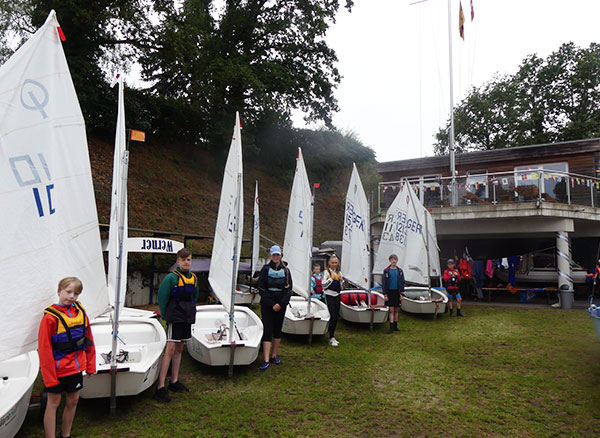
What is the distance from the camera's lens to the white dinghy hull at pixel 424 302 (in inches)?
388

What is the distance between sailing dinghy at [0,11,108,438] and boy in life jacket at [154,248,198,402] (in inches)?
46.1

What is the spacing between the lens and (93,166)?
15.9 m

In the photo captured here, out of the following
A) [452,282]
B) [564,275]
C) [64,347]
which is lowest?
[64,347]

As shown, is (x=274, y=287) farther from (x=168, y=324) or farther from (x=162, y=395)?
(x=162, y=395)

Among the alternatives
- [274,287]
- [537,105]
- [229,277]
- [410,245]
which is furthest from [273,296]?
[537,105]

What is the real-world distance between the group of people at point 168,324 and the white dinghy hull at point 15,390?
30cm

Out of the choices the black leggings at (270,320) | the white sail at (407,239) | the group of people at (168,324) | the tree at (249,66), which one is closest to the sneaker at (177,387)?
the group of people at (168,324)

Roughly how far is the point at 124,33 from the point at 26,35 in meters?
4.03

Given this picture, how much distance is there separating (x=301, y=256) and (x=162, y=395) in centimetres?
380

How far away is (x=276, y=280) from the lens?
18.8ft

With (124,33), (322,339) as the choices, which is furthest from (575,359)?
(124,33)

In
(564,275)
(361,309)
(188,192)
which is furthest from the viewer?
(188,192)

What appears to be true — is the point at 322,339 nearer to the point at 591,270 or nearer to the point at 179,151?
the point at 591,270

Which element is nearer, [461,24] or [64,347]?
[64,347]
